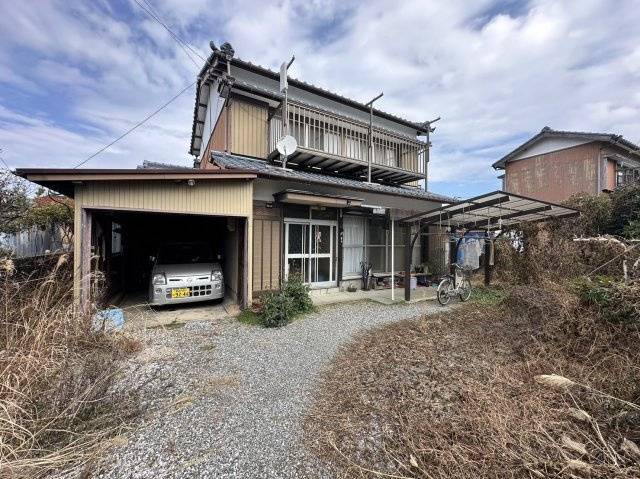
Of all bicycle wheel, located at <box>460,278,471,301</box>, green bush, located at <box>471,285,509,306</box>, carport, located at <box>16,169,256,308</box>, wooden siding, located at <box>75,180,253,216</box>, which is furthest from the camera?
bicycle wheel, located at <box>460,278,471,301</box>

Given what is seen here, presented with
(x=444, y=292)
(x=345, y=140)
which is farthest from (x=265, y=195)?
(x=444, y=292)

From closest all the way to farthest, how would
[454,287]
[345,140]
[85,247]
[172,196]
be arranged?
1. [85,247]
2. [172,196]
3. [454,287]
4. [345,140]

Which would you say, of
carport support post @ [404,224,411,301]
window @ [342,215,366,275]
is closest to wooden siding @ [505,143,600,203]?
carport support post @ [404,224,411,301]

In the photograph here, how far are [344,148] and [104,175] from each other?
26.2ft

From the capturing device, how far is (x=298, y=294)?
23.4ft

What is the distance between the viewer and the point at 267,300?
21.2ft

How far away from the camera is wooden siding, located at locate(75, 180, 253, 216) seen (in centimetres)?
548

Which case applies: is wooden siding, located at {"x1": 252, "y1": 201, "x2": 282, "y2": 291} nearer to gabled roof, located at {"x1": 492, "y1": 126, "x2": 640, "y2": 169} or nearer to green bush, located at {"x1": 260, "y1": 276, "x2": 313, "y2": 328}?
green bush, located at {"x1": 260, "y1": 276, "x2": 313, "y2": 328}

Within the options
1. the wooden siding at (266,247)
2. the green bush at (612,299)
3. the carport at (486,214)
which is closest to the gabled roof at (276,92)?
the wooden siding at (266,247)

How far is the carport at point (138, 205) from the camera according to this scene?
530cm

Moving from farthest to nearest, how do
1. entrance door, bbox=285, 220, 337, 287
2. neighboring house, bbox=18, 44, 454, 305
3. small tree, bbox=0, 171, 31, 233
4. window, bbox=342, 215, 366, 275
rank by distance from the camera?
window, bbox=342, 215, 366, 275, entrance door, bbox=285, 220, 337, 287, small tree, bbox=0, 171, 31, 233, neighboring house, bbox=18, 44, 454, 305

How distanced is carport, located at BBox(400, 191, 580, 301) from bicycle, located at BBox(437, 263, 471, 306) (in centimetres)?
85

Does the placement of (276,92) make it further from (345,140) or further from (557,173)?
(557,173)

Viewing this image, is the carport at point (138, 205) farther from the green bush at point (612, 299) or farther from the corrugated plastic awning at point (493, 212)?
the green bush at point (612, 299)
